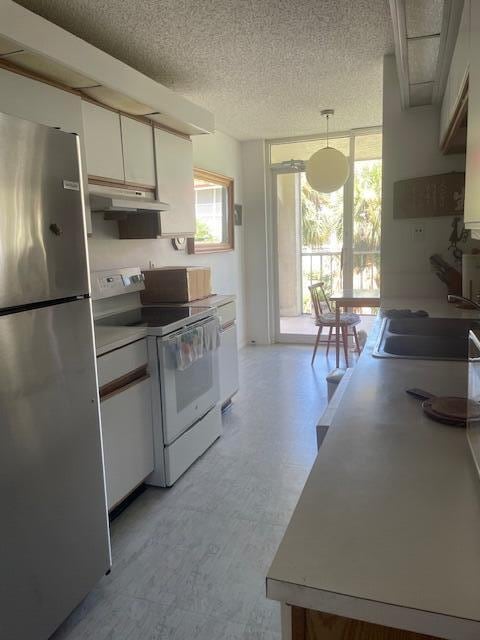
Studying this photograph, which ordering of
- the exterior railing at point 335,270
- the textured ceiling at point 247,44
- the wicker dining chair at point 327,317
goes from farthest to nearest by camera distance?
the exterior railing at point 335,270 → the wicker dining chair at point 327,317 → the textured ceiling at point 247,44

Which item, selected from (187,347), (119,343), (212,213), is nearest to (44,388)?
(119,343)

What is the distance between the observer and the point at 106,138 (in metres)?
2.46

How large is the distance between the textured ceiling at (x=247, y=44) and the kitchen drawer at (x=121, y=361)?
159 centimetres

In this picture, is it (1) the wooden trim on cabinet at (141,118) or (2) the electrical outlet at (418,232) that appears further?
(2) the electrical outlet at (418,232)

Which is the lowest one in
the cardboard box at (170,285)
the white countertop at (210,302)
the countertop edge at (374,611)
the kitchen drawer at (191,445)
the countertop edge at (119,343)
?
the kitchen drawer at (191,445)

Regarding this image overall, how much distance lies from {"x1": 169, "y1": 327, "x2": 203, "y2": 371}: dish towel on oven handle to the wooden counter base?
6.18 feet

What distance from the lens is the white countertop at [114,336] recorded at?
207cm

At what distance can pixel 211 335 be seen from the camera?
295cm

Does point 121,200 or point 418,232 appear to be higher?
point 121,200

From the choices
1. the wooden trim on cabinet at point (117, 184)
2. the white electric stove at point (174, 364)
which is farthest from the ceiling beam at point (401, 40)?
the white electric stove at point (174, 364)

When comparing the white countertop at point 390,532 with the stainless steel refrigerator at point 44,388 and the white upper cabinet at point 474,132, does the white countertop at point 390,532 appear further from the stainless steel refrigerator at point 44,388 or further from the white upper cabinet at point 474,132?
the stainless steel refrigerator at point 44,388

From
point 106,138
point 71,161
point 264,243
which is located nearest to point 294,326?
point 264,243

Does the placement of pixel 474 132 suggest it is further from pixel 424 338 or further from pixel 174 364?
pixel 174 364

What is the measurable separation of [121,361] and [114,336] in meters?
0.13
